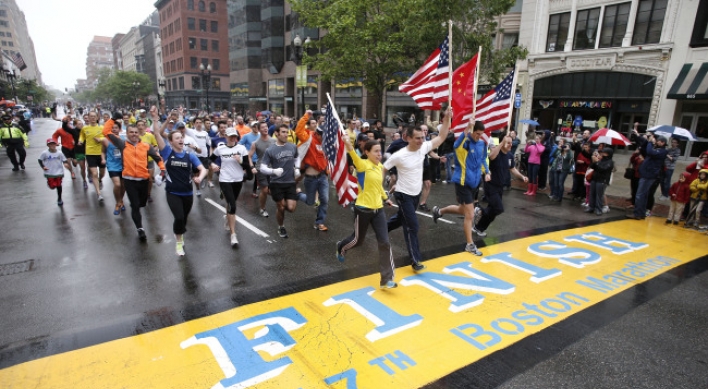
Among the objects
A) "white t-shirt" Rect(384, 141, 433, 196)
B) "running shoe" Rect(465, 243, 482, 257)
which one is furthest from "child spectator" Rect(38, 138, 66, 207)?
"running shoe" Rect(465, 243, 482, 257)

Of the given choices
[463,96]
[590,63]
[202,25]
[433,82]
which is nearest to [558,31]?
[590,63]

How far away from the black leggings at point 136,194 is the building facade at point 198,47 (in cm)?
6643

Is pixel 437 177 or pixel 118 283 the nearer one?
pixel 118 283

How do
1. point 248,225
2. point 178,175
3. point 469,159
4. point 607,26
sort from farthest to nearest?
point 607,26, point 248,225, point 469,159, point 178,175

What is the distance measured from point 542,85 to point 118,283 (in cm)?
2553

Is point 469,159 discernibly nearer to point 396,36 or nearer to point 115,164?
point 115,164

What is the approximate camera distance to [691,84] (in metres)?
18.0

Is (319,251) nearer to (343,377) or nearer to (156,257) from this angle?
(156,257)

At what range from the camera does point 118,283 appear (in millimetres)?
5266

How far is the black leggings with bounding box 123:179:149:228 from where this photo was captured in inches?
269

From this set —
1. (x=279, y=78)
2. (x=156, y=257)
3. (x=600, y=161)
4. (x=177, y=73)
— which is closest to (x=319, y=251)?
(x=156, y=257)

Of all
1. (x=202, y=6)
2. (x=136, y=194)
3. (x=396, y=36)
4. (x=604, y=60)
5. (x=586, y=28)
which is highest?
(x=202, y=6)

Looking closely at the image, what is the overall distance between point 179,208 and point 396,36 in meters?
14.1

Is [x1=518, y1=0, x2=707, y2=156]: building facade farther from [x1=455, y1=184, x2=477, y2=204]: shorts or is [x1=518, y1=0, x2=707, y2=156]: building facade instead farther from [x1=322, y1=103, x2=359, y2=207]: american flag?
[x1=322, y1=103, x2=359, y2=207]: american flag
